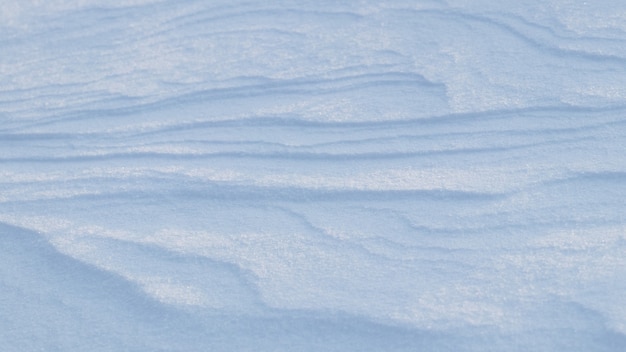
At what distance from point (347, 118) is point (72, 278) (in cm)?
25

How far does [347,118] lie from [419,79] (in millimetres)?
78

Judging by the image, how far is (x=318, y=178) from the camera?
63 centimetres

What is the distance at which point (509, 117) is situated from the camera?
0.66 meters

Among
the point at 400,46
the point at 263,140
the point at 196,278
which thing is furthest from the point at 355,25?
the point at 196,278

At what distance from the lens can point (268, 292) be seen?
54cm

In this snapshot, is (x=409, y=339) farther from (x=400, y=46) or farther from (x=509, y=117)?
(x=400, y=46)

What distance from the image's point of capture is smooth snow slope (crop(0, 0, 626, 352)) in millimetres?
525

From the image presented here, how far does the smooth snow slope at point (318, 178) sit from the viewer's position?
1.72ft

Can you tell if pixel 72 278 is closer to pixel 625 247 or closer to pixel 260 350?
pixel 260 350

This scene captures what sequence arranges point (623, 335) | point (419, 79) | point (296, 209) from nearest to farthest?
point (623, 335) < point (296, 209) < point (419, 79)

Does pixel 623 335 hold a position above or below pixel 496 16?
below

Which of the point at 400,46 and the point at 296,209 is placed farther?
the point at 400,46

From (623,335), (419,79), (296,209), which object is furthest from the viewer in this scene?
(419,79)

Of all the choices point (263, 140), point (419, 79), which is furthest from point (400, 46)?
point (263, 140)
